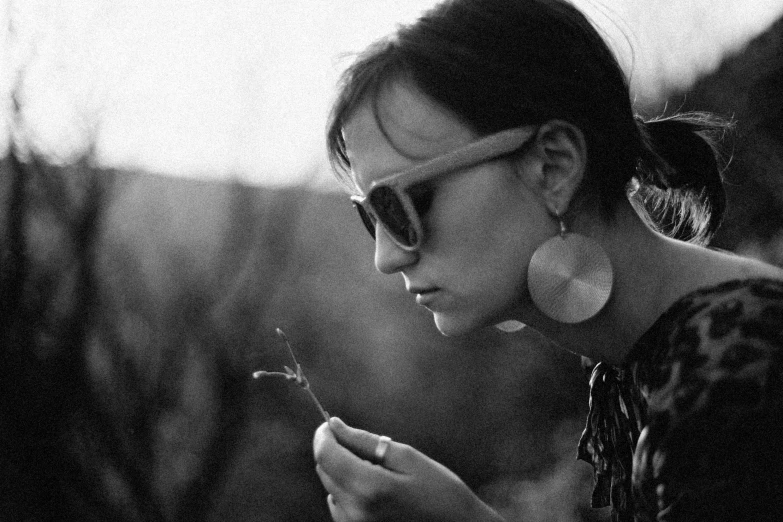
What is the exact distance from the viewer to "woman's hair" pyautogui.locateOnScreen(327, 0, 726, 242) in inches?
58.5

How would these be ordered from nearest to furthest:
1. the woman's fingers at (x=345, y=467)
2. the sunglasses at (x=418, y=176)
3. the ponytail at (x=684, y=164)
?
1. the woman's fingers at (x=345, y=467)
2. the sunglasses at (x=418, y=176)
3. the ponytail at (x=684, y=164)

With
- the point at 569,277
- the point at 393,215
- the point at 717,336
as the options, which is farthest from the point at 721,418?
the point at 393,215

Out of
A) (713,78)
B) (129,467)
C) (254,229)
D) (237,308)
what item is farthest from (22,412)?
(713,78)

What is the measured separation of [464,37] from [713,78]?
6441 millimetres

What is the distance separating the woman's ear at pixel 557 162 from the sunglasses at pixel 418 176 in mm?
32

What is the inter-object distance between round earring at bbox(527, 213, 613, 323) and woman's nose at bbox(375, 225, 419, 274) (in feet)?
0.75

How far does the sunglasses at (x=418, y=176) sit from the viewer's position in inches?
58.4

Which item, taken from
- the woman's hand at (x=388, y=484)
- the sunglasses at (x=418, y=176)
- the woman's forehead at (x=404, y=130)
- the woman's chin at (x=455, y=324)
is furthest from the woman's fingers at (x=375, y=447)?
the woman's forehead at (x=404, y=130)

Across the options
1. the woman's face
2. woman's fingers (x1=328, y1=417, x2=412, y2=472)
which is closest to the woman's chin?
the woman's face

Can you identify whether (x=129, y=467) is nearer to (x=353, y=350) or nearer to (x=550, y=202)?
(x=353, y=350)

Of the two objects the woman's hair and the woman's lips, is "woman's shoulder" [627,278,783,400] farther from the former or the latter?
the woman's lips

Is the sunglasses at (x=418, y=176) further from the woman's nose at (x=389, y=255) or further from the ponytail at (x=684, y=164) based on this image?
the ponytail at (x=684, y=164)

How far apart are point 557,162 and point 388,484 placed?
660 mm

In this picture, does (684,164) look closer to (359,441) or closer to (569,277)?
(569,277)
